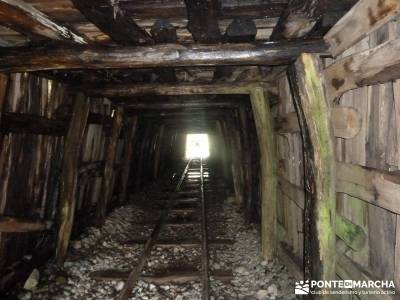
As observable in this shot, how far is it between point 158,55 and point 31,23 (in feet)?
3.74

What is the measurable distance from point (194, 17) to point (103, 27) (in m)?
0.81

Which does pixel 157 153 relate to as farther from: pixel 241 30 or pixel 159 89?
pixel 241 30

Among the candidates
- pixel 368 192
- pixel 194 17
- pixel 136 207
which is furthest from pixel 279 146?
pixel 136 207

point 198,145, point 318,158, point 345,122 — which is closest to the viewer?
point 345,122

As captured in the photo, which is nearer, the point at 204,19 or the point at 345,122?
the point at 204,19

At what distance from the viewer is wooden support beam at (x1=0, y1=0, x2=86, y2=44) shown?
241 centimetres

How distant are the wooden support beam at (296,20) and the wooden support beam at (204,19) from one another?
0.54 metres

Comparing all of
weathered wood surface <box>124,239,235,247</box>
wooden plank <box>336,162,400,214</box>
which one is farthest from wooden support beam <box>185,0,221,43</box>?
weathered wood surface <box>124,239,235,247</box>

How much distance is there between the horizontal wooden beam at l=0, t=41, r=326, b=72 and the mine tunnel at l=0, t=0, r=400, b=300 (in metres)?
0.01

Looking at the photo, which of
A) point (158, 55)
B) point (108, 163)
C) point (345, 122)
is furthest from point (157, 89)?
point (345, 122)

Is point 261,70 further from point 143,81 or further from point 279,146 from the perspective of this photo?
point 143,81

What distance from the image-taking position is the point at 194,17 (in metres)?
2.48

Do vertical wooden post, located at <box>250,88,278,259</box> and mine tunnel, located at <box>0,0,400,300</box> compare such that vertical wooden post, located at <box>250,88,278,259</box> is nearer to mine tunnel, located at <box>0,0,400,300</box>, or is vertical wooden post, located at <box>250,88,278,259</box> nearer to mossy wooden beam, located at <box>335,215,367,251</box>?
mine tunnel, located at <box>0,0,400,300</box>

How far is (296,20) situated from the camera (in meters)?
2.63
